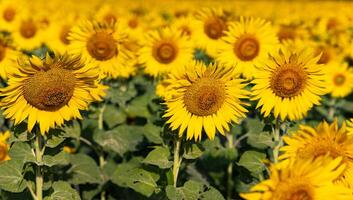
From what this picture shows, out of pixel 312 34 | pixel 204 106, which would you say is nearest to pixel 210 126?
pixel 204 106

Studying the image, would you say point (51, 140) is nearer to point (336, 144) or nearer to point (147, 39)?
point (336, 144)

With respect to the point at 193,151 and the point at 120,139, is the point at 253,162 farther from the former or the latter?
the point at 120,139

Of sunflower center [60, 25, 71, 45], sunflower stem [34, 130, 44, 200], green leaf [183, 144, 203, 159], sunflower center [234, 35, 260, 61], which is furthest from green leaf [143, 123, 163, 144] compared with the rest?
sunflower center [60, 25, 71, 45]

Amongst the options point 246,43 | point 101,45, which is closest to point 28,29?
point 101,45

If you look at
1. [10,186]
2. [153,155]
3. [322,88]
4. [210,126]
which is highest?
[322,88]

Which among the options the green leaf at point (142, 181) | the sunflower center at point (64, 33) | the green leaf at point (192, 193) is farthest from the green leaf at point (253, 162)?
the sunflower center at point (64, 33)

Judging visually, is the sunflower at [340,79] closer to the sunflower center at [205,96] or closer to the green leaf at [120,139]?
the green leaf at [120,139]
